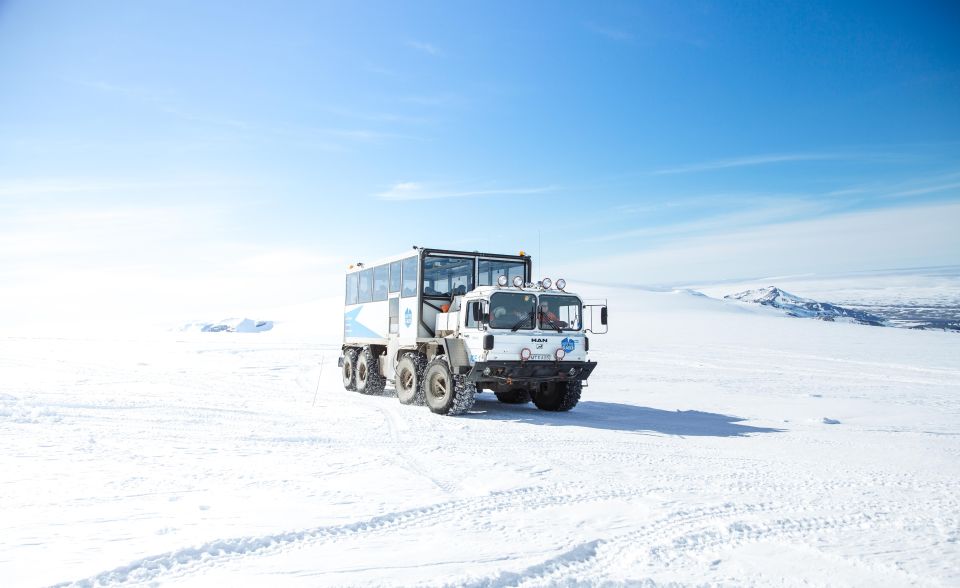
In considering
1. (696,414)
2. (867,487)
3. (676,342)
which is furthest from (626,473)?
(676,342)

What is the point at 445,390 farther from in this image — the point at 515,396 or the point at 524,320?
the point at 515,396

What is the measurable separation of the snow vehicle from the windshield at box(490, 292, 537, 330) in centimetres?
2

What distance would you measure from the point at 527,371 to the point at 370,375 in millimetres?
5247

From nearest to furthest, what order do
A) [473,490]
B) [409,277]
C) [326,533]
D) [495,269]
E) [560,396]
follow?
[326,533], [473,490], [560,396], [409,277], [495,269]

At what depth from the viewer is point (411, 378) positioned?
545 inches

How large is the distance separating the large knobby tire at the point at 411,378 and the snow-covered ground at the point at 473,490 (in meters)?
0.36

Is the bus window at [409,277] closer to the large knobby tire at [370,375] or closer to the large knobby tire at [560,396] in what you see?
the large knobby tire at [370,375]

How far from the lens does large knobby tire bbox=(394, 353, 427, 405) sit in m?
13.6

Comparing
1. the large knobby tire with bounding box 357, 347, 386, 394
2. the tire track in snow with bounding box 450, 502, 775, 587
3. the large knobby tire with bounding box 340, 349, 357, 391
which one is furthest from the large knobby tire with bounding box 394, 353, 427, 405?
the tire track in snow with bounding box 450, 502, 775, 587

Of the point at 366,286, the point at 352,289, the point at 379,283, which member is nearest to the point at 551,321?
the point at 379,283

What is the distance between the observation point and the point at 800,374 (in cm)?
2011

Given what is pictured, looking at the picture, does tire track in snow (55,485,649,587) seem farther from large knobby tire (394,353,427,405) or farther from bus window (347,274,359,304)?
bus window (347,274,359,304)

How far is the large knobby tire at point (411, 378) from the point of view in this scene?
44.7ft

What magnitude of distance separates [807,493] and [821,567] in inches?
83.6
